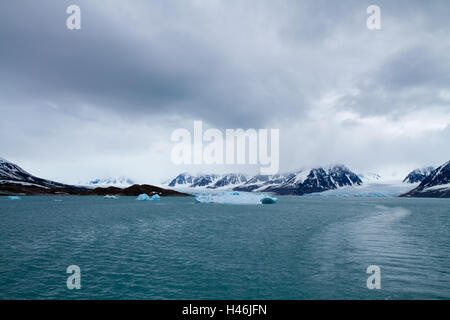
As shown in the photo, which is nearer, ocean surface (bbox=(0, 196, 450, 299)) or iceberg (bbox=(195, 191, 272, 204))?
ocean surface (bbox=(0, 196, 450, 299))

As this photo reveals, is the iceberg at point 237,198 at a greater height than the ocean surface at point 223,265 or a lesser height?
lesser

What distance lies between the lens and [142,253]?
85.8 feet

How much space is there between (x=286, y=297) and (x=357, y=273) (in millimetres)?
7346

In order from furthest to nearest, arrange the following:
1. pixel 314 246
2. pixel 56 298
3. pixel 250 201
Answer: pixel 250 201, pixel 314 246, pixel 56 298

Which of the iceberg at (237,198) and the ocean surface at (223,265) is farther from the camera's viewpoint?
the iceberg at (237,198)

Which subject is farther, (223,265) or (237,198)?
(237,198)

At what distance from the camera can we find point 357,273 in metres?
20.0

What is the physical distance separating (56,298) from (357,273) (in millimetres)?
19570

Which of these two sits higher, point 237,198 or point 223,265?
point 223,265
